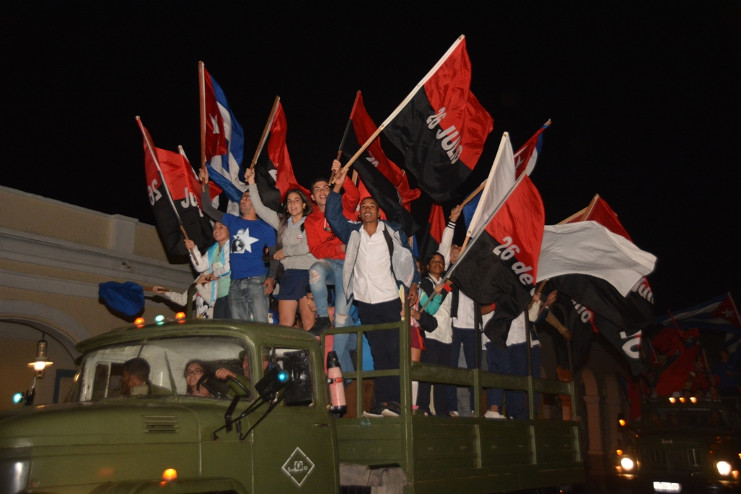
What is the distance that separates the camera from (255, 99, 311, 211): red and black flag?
30.8 ft

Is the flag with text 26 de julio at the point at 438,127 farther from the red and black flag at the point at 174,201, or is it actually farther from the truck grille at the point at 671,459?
the truck grille at the point at 671,459

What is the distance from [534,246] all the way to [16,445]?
5.82m

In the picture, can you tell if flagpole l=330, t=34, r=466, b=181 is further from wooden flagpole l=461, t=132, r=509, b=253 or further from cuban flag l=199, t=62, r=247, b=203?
cuban flag l=199, t=62, r=247, b=203

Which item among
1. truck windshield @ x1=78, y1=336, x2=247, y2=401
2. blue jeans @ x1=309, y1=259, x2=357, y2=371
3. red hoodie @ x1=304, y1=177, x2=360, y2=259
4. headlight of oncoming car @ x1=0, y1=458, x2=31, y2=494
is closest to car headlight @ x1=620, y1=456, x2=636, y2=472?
blue jeans @ x1=309, y1=259, x2=357, y2=371

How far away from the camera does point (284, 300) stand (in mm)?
8211

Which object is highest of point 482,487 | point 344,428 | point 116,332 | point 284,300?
point 284,300

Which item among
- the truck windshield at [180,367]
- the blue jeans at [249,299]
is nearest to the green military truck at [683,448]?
the blue jeans at [249,299]

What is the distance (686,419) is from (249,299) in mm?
9564

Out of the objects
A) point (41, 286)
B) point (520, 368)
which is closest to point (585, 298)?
point (520, 368)

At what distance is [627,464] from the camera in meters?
13.6

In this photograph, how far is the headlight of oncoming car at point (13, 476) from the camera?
11.8ft

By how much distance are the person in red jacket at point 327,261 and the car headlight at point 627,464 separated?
26.9ft

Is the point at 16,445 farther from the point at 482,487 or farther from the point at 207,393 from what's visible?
the point at 482,487

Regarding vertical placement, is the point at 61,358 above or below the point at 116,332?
above
